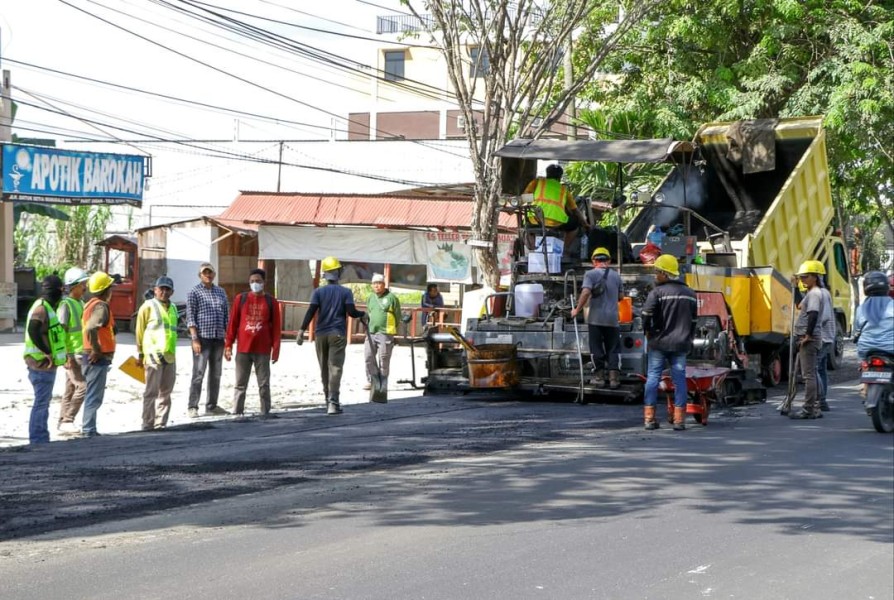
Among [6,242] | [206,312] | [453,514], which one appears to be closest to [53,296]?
[206,312]

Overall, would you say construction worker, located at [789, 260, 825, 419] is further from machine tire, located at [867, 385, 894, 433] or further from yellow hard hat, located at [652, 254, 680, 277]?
yellow hard hat, located at [652, 254, 680, 277]

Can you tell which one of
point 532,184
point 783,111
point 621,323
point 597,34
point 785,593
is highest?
point 597,34

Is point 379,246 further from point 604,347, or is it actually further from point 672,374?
point 672,374

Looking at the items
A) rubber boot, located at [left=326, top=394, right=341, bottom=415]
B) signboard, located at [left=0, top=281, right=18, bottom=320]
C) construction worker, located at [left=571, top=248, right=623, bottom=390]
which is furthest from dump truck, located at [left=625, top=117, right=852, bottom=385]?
signboard, located at [left=0, top=281, right=18, bottom=320]

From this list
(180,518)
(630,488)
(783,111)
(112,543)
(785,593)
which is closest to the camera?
(785,593)

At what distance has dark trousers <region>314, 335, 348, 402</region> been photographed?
1336 centimetres

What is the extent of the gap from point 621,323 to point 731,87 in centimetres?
1188

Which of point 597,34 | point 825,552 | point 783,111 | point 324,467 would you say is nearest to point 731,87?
point 783,111

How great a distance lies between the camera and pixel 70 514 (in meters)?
7.55

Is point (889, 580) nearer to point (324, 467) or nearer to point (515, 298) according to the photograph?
point (324, 467)

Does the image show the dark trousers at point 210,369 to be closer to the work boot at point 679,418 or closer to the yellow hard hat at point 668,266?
the yellow hard hat at point 668,266

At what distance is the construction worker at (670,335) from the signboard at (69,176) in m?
17.0

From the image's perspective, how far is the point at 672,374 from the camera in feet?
38.7

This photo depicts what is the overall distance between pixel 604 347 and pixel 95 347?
18.3 ft
